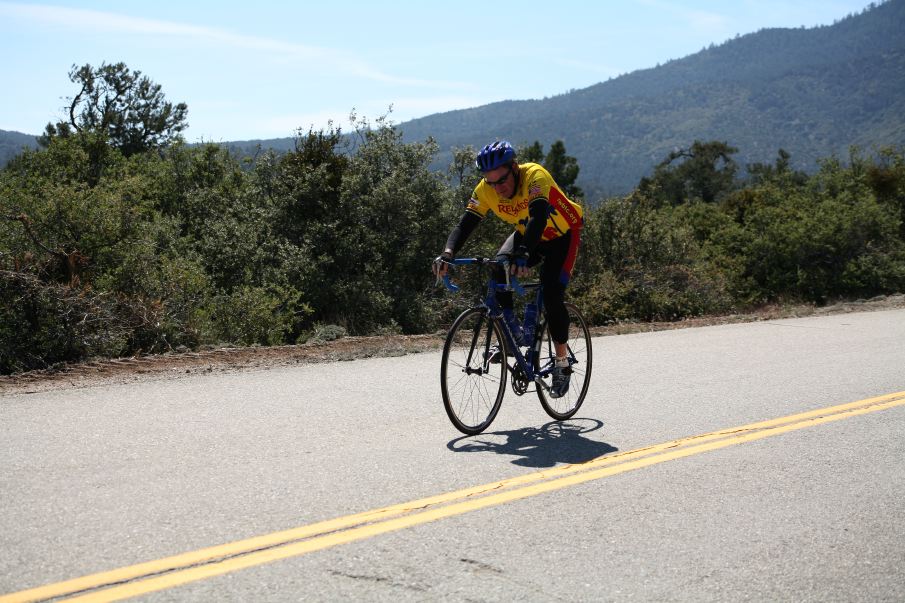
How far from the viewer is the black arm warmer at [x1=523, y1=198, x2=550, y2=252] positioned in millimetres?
5805

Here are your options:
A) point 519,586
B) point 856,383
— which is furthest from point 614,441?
point 856,383

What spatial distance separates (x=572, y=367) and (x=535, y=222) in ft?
4.36

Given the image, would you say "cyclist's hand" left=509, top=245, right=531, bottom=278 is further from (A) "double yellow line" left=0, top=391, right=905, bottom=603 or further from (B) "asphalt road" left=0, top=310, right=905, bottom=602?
(A) "double yellow line" left=0, top=391, right=905, bottom=603

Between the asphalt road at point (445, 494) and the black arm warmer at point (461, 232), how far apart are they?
4.38 feet

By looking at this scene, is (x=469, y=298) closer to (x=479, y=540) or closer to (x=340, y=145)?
(x=340, y=145)

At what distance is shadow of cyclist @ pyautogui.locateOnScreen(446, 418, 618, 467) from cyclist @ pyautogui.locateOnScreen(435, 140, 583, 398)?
0.34 m

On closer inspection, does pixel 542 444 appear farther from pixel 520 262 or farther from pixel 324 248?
pixel 324 248

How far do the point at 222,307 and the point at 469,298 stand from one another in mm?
6639

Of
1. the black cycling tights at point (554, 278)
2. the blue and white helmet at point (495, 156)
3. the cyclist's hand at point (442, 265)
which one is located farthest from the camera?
the black cycling tights at point (554, 278)

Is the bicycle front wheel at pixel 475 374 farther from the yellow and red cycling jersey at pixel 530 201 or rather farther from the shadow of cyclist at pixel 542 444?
the yellow and red cycling jersey at pixel 530 201

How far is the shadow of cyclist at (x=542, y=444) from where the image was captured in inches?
212

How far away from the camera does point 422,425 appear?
20.2ft

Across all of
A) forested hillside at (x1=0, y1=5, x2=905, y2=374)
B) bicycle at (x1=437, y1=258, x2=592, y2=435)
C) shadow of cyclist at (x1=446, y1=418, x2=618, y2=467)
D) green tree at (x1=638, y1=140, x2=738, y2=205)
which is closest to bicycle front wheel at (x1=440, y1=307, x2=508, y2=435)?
bicycle at (x1=437, y1=258, x2=592, y2=435)

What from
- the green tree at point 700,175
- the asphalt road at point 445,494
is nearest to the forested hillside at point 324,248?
the asphalt road at point 445,494
